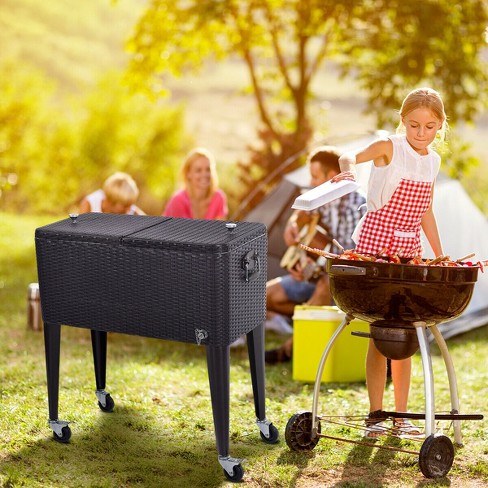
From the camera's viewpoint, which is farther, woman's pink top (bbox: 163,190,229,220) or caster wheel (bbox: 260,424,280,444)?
woman's pink top (bbox: 163,190,229,220)

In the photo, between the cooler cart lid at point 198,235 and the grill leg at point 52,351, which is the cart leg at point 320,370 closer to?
the cooler cart lid at point 198,235

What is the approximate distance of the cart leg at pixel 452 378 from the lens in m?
3.86

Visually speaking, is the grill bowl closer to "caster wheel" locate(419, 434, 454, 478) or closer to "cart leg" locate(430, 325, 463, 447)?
"cart leg" locate(430, 325, 463, 447)

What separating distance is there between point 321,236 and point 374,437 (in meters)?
1.71

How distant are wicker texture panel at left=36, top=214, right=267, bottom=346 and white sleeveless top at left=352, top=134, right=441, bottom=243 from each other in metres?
0.53

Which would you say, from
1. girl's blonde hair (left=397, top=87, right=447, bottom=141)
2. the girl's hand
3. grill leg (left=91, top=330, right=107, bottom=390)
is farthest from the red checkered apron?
grill leg (left=91, top=330, right=107, bottom=390)

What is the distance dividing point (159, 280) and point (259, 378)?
0.66 metres

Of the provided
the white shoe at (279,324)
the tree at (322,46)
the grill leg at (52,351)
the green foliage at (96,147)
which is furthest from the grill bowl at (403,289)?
the green foliage at (96,147)

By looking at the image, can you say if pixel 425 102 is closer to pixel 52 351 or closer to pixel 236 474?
pixel 236 474

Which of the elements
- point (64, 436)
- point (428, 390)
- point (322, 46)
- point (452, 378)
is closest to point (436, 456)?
point (428, 390)

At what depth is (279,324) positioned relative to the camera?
643cm

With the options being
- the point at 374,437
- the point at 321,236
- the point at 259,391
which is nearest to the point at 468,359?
the point at 321,236

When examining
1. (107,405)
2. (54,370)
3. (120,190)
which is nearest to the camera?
(54,370)

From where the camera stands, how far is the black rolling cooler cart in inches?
138
